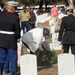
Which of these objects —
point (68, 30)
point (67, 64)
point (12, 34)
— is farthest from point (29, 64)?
point (68, 30)

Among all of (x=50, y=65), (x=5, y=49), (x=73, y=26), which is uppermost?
(x=73, y=26)

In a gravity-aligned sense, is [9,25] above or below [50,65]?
above

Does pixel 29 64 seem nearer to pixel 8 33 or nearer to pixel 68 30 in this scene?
pixel 8 33

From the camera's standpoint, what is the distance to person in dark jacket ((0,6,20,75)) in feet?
24.1

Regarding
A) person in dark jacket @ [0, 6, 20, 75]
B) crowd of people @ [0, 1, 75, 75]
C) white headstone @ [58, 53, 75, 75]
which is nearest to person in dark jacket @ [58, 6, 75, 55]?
crowd of people @ [0, 1, 75, 75]

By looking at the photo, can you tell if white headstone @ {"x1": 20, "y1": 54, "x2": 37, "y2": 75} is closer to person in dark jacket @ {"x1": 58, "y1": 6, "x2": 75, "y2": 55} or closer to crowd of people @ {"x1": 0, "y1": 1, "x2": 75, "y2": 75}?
crowd of people @ {"x1": 0, "y1": 1, "x2": 75, "y2": 75}

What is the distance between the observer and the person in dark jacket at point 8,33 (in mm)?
7348

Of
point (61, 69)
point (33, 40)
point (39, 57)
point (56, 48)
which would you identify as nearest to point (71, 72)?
point (61, 69)

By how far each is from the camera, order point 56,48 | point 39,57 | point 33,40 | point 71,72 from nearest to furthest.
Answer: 1. point 71,72
2. point 33,40
3. point 39,57
4. point 56,48

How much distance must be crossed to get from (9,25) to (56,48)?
5.82 meters

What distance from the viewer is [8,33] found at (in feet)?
24.5

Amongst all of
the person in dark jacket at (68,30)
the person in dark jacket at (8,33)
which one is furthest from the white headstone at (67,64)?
the person in dark jacket at (68,30)

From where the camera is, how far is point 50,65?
10.0 metres

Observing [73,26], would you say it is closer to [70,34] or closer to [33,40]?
[70,34]
